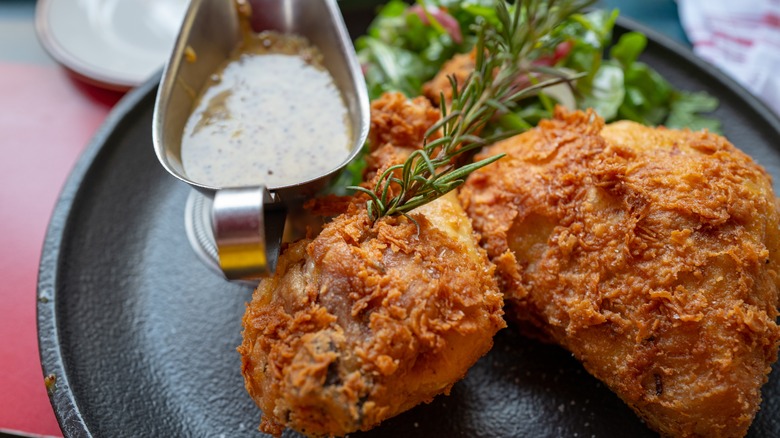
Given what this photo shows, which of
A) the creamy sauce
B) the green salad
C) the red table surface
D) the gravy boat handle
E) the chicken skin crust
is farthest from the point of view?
the green salad

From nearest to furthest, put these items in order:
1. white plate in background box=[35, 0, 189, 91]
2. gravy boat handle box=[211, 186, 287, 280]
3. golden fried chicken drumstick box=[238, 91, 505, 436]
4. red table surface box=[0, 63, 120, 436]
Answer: gravy boat handle box=[211, 186, 287, 280] < golden fried chicken drumstick box=[238, 91, 505, 436] < red table surface box=[0, 63, 120, 436] < white plate in background box=[35, 0, 189, 91]

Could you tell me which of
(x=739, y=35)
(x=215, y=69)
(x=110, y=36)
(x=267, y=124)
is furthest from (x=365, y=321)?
(x=739, y=35)

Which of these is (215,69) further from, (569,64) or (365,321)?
(569,64)

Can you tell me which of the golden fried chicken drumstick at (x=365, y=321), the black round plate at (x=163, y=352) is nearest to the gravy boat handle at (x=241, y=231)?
the golden fried chicken drumstick at (x=365, y=321)

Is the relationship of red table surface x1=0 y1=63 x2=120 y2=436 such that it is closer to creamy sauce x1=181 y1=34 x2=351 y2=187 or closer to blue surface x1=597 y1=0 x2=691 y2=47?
creamy sauce x1=181 y1=34 x2=351 y2=187

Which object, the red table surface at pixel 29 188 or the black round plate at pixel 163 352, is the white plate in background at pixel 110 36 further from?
the black round plate at pixel 163 352

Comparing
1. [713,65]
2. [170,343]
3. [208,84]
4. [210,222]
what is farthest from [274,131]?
[713,65]

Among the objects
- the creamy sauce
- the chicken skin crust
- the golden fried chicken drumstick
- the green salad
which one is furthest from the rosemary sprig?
the green salad
